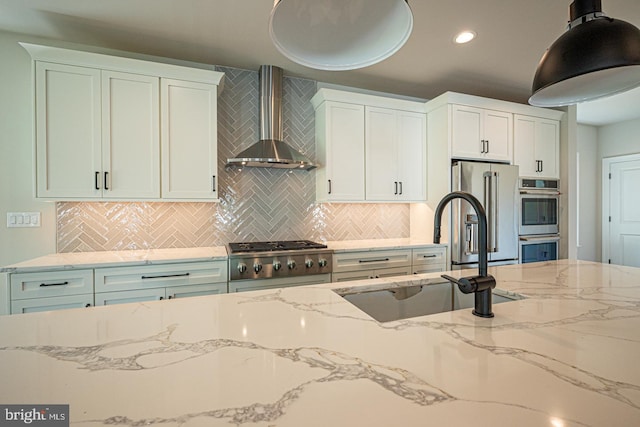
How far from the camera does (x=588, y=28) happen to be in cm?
111

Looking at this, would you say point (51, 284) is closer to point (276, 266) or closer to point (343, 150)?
point (276, 266)

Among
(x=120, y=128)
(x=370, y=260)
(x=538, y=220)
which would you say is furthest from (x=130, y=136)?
(x=538, y=220)

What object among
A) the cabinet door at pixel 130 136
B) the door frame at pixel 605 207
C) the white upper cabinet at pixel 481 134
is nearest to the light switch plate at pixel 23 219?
the cabinet door at pixel 130 136

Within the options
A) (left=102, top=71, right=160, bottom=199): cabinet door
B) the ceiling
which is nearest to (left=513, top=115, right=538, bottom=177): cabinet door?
the ceiling

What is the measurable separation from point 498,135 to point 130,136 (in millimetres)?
3576

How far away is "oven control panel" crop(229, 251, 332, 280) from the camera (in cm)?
236

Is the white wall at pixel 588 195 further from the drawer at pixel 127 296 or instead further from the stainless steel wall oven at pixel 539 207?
the drawer at pixel 127 296

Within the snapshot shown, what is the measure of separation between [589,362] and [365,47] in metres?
1.03

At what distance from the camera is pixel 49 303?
6.42 ft

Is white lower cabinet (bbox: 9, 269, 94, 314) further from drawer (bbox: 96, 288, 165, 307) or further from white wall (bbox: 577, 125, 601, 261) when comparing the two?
white wall (bbox: 577, 125, 601, 261)

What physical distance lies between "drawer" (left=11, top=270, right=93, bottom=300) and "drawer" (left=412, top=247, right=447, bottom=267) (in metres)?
2.65

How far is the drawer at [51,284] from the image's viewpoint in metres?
1.88

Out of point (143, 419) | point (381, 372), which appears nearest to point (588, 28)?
point (381, 372)

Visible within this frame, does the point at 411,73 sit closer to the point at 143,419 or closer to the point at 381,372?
the point at 381,372
